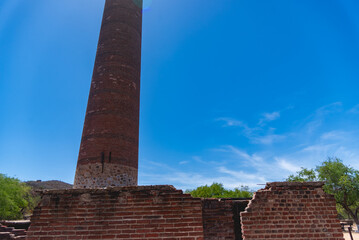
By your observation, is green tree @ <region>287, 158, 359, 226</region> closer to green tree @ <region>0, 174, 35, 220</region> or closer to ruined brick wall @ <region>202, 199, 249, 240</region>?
A: ruined brick wall @ <region>202, 199, 249, 240</region>

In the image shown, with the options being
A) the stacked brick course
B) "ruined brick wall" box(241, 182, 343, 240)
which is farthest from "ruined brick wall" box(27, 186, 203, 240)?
the stacked brick course

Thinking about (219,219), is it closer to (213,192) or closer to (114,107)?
(114,107)

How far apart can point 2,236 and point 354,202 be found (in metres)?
28.2

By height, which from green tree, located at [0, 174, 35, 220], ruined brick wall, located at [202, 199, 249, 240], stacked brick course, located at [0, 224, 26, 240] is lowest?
stacked brick course, located at [0, 224, 26, 240]

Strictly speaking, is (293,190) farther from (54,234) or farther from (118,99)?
(118,99)

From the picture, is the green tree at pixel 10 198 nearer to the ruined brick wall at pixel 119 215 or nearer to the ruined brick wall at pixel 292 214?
the ruined brick wall at pixel 119 215

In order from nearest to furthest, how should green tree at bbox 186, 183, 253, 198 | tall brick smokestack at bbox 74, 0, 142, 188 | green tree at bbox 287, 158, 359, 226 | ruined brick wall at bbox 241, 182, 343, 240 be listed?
ruined brick wall at bbox 241, 182, 343, 240 < tall brick smokestack at bbox 74, 0, 142, 188 < green tree at bbox 287, 158, 359, 226 < green tree at bbox 186, 183, 253, 198

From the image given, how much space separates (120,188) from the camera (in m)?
4.35

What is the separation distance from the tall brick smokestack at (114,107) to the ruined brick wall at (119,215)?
5.55 m

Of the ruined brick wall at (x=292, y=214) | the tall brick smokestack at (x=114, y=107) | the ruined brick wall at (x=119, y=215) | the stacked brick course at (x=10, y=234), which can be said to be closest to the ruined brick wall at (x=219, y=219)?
the ruined brick wall at (x=292, y=214)

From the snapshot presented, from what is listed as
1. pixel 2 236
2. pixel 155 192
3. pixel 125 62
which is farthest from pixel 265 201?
pixel 125 62

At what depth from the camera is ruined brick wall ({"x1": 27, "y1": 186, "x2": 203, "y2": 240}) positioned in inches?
160

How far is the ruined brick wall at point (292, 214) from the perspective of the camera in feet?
13.7

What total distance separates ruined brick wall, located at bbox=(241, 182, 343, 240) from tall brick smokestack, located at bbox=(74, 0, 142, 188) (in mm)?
6982
